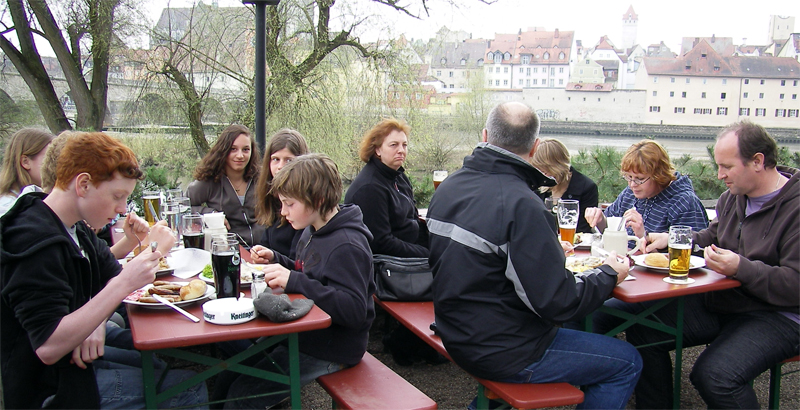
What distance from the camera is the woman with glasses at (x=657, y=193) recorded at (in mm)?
3373

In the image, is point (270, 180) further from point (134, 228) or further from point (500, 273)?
point (500, 273)

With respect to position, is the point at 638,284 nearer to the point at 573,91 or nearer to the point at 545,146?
the point at 545,146

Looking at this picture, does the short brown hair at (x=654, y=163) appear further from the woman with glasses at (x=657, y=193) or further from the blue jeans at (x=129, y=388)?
the blue jeans at (x=129, y=388)

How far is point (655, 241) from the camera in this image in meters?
3.22

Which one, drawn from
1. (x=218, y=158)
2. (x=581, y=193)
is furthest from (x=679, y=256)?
(x=218, y=158)

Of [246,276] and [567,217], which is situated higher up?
[567,217]

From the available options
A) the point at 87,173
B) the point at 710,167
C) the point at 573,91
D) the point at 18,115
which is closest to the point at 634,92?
the point at 573,91

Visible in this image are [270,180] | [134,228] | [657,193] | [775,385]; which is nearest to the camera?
[134,228]

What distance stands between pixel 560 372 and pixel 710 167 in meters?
7.43

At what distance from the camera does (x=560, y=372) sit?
7.43ft

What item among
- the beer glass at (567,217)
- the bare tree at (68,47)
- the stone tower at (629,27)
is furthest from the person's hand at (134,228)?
the stone tower at (629,27)

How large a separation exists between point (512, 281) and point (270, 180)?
2119 millimetres

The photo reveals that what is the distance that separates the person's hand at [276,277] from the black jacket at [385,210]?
1.15 m

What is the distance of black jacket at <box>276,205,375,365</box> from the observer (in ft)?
7.50
